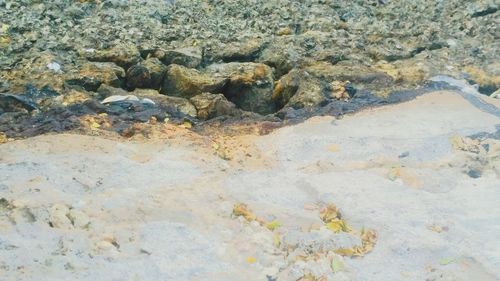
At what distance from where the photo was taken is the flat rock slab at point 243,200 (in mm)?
2982

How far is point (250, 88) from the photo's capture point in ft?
17.2

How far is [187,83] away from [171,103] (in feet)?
1.19

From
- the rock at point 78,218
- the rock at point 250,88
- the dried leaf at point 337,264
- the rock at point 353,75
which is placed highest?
the rock at point 78,218

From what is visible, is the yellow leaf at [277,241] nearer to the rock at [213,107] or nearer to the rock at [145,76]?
the rock at [213,107]

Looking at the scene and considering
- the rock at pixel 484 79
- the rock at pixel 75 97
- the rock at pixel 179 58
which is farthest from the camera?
the rock at pixel 484 79

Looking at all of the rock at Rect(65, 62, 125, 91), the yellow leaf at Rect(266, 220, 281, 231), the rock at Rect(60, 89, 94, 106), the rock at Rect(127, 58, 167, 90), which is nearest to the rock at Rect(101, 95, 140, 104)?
the rock at Rect(60, 89, 94, 106)

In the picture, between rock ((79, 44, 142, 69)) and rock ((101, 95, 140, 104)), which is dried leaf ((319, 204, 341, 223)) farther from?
rock ((79, 44, 142, 69))

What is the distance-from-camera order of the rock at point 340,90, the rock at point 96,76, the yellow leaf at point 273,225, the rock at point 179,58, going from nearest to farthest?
the yellow leaf at point 273,225 → the rock at point 96,76 → the rock at point 340,90 → the rock at point 179,58

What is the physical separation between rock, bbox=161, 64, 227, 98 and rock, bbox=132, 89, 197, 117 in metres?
0.18

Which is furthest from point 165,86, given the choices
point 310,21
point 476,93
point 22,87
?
point 476,93

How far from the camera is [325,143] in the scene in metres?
4.28

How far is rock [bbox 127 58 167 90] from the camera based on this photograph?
17.0ft

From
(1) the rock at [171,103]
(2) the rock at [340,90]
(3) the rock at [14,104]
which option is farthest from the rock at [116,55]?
(2) the rock at [340,90]

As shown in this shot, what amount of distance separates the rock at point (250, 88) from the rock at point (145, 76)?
0.47 meters
